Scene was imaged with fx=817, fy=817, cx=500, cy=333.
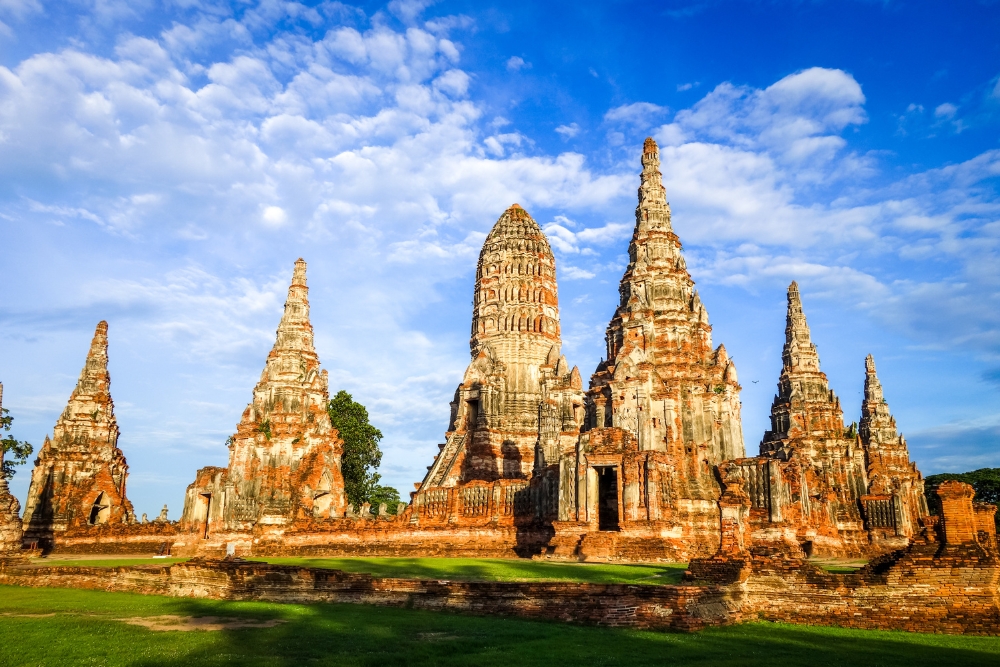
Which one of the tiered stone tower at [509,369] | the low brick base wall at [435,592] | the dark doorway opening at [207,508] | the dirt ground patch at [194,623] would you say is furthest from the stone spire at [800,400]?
the dirt ground patch at [194,623]

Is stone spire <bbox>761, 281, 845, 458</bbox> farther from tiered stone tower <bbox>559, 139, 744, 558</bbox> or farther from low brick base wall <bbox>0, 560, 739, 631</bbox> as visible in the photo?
low brick base wall <bbox>0, 560, 739, 631</bbox>

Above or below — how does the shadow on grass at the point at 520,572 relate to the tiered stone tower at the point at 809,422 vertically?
below

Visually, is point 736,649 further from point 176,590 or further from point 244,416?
point 244,416

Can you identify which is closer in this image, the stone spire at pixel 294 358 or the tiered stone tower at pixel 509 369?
the stone spire at pixel 294 358

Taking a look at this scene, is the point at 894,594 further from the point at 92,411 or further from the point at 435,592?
the point at 92,411

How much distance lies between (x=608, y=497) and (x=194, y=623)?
2031 centimetres

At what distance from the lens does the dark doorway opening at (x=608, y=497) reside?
1177 inches

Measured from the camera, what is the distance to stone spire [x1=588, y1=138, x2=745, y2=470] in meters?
35.5

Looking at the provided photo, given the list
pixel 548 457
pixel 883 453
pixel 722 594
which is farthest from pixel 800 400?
pixel 722 594

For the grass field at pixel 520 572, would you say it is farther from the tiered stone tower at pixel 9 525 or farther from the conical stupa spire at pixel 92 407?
the conical stupa spire at pixel 92 407

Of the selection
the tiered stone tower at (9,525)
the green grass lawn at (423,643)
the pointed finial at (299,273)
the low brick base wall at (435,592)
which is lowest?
the green grass lawn at (423,643)

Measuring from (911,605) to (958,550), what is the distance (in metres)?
1.12

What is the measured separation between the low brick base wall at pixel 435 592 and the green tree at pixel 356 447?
32.3m

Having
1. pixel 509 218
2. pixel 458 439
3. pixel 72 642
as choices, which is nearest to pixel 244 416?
pixel 458 439
